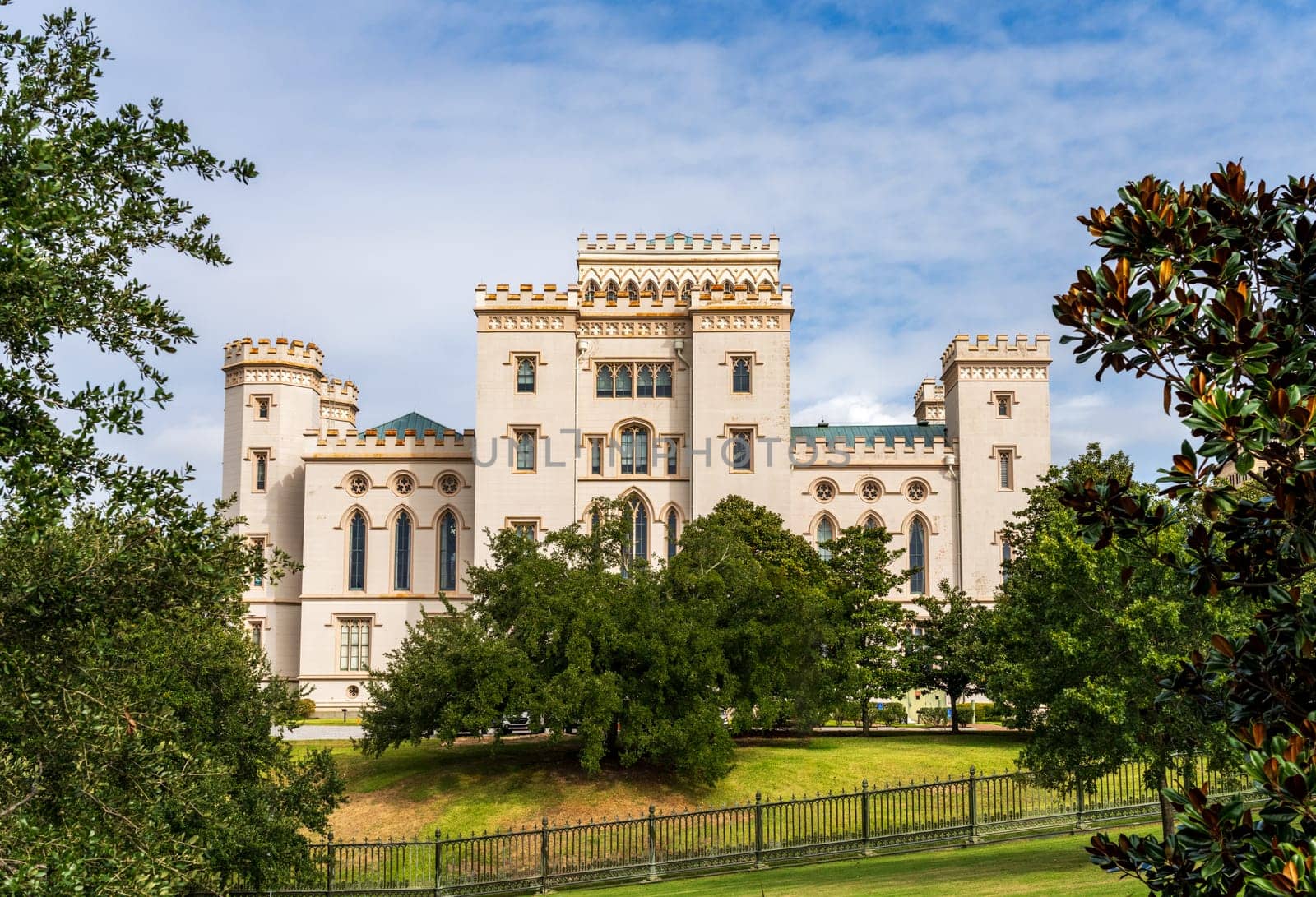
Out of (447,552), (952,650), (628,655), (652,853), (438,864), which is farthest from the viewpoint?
(447,552)

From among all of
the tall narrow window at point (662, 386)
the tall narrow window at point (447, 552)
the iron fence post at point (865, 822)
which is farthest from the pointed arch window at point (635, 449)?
the iron fence post at point (865, 822)

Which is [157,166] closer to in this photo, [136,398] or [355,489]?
[136,398]

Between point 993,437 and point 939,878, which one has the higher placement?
point 993,437

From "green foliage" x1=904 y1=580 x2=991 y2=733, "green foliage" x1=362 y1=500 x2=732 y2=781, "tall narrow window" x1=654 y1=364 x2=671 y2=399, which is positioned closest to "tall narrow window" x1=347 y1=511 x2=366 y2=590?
"tall narrow window" x1=654 y1=364 x2=671 y2=399

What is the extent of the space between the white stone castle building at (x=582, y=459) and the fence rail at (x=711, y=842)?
20.3 meters

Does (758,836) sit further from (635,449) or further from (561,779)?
(635,449)

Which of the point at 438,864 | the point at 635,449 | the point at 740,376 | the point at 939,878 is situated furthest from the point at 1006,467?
the point at 438,864

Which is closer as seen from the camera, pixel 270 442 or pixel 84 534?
pixel 84 534

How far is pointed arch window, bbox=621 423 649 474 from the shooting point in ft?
140

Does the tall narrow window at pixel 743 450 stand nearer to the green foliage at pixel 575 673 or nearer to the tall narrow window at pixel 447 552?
the tall narrow window at pixel 447 552

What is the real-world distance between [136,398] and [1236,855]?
731cm

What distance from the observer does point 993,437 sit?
44.2m

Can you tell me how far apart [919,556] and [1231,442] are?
136 ft

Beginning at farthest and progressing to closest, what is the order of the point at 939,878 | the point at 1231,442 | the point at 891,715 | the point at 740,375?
the point at 740,375 < the point at 891,715 < the point at 939,878 < the point at 1231,442
